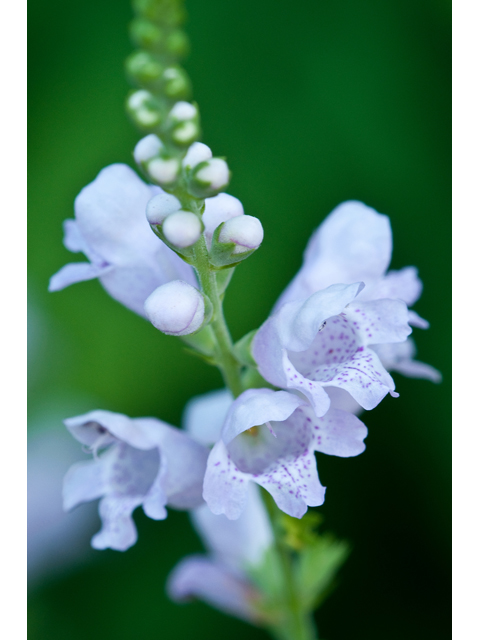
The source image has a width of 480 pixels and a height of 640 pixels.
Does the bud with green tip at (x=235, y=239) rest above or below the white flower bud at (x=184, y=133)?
below

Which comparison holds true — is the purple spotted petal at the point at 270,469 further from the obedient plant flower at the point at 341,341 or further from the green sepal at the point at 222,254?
the green sepal at the point at 222,254

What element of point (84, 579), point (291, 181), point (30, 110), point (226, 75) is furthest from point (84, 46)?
point (84, 579)

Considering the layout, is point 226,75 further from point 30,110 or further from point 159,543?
point 159,543

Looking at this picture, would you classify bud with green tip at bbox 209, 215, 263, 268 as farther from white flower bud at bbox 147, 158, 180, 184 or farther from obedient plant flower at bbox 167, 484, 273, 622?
obedient plant flower at bbox 167, 484, 273, 622

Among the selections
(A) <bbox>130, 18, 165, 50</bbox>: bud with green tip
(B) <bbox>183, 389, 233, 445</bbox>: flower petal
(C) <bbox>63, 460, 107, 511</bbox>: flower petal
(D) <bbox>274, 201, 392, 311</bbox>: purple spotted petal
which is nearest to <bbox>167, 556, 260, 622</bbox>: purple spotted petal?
(B) <bbox>183, 389, 233, 445</bbox>: flower petal

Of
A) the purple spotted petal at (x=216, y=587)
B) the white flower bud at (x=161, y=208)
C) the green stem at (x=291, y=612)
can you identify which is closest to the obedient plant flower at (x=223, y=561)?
the purple spotted petal at (x=216, y=587)

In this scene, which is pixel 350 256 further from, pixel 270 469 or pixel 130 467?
pixel 130 467

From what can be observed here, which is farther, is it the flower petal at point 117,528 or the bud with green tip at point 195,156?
the flower petal at point 117,528
